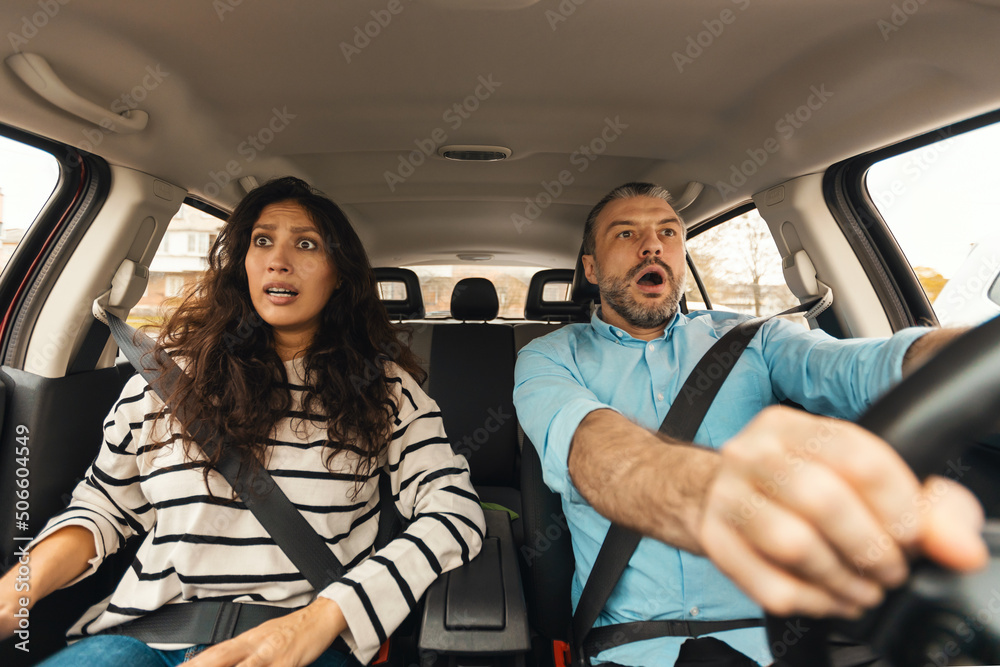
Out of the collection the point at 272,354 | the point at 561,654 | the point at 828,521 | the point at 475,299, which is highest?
the point at 475,299

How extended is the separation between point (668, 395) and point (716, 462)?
3.17 feet

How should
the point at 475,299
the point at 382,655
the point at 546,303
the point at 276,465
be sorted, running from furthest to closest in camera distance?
1. the point at 546,303
2. the point at 475,299
3. the point at 276,465
4. the point at 382,655

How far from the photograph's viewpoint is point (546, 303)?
9.48 ft

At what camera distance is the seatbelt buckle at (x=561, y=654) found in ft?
4.21

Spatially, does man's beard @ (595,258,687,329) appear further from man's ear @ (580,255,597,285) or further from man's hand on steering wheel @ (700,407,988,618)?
man's hand on steering wheel @ (700,407,988,618)

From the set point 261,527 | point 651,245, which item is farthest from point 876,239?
point 261,527

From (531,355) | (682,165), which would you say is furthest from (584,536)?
(682,165)

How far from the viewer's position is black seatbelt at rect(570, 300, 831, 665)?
3.93 ft

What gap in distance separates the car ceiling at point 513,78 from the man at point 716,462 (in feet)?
1.26

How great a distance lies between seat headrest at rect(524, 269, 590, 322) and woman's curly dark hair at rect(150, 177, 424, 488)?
1.40 meters

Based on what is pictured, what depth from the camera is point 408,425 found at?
137 cm

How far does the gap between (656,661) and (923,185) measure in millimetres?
1581

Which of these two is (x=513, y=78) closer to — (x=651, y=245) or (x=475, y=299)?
(x=651, y=245)

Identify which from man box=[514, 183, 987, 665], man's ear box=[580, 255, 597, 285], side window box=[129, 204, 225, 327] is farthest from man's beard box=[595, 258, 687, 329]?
side window box=[129, 204, 225, 327]
